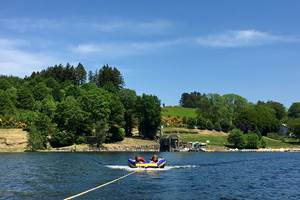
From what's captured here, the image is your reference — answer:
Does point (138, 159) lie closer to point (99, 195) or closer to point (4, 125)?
point (99, 195)

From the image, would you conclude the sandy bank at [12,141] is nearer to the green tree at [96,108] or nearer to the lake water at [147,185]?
the green tree at [96,108]

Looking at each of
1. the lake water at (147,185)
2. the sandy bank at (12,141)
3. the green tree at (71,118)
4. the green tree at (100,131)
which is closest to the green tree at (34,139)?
the sandy bank at (12,141)

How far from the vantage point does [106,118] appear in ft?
649

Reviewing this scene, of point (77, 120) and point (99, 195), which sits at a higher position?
point (77, 120)

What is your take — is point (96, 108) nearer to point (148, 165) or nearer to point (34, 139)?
point (34, 139)

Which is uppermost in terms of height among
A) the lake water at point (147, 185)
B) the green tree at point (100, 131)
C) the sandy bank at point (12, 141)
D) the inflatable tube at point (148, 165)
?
the green tree at point (100, 131)

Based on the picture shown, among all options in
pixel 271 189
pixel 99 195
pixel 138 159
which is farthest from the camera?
pixel 138 159

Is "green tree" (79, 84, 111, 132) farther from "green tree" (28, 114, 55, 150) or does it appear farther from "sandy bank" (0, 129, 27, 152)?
"sandy bank" (0, 129, 27, 152)

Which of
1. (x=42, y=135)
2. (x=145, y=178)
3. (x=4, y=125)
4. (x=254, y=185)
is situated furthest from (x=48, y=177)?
(x=4, y=125)

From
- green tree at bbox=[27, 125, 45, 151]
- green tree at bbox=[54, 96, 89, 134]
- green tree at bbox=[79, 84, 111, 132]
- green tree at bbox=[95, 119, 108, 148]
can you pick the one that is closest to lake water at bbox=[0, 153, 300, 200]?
green tree at bbox=[27, 125, 45, 151]

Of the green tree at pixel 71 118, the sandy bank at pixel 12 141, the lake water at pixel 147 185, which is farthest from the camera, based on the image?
the green tree at pixel 71 118

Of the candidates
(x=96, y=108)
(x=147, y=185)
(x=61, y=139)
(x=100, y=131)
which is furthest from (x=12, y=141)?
(x=147, y=185)

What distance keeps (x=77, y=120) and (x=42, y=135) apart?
1355 centimetres

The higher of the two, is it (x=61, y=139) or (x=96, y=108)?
(x=96, y=108)
